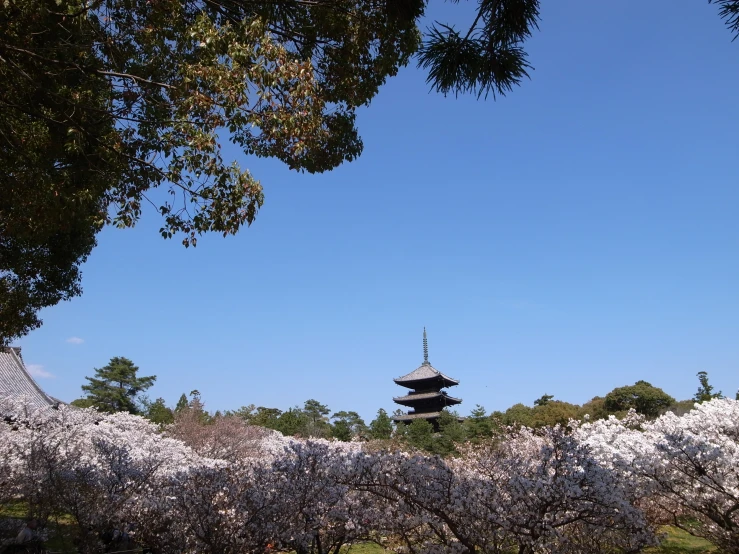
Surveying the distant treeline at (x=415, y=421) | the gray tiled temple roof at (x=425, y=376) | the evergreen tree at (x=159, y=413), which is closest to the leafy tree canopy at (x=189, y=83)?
the distant treeline at (x=415, y=421)

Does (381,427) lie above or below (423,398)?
below

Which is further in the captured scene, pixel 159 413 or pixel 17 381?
pixel 159 413

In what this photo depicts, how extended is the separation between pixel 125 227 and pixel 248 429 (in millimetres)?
18432

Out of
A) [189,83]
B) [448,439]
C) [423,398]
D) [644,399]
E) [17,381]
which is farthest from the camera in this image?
[423,398]

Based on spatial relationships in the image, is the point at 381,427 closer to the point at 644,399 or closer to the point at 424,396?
the point at 424,396

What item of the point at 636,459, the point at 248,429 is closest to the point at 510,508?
the point at 636,459

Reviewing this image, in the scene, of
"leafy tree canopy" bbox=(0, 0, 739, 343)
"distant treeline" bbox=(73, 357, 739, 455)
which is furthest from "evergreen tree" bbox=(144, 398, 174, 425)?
"leafy tree canopy" bbox=(0, 0, 739, 343)

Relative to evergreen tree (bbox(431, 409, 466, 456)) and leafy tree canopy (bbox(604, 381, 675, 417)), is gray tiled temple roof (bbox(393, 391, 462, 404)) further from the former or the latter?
leafy tree canopy (bbox(604, 381, 675, 417))

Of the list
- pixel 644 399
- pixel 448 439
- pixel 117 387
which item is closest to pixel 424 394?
pixel 448 439

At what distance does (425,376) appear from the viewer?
126 feet

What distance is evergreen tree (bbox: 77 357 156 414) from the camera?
39281mm

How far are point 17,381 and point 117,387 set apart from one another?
23273mm

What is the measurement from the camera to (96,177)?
481 centimetres

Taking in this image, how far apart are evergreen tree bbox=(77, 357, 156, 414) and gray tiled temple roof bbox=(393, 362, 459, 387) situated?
21.9m
